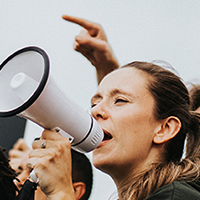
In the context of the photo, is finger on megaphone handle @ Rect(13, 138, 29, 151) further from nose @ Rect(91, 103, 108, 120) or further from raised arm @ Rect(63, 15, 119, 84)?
nose @ Rect(91, 103, 108, 120)

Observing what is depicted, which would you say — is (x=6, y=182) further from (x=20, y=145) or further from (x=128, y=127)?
(x=20, y=145)

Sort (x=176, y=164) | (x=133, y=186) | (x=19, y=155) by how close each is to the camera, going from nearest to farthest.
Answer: (x=133, y=186), (x=176, y=164), (x=19, y=155)

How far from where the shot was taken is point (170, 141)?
1.40 m

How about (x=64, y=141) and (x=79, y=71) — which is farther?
(x=79, y=71)

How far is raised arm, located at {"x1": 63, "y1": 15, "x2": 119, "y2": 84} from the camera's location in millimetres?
1603

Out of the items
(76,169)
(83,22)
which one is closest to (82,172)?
(76,169)

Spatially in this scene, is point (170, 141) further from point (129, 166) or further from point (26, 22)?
point (26, 22)

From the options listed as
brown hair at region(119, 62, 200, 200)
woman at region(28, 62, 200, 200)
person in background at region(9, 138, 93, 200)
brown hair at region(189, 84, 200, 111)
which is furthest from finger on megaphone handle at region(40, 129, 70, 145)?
brown hair at region(189, 84, 200, 111)

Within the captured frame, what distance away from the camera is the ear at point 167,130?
1.32 metres

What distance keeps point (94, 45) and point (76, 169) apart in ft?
2.61

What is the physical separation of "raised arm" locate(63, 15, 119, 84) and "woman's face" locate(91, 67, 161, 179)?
326 mm

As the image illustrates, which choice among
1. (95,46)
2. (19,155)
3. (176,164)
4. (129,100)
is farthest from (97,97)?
(19,155)

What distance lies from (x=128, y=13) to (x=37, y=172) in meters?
1.52

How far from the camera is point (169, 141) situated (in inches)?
54.8
